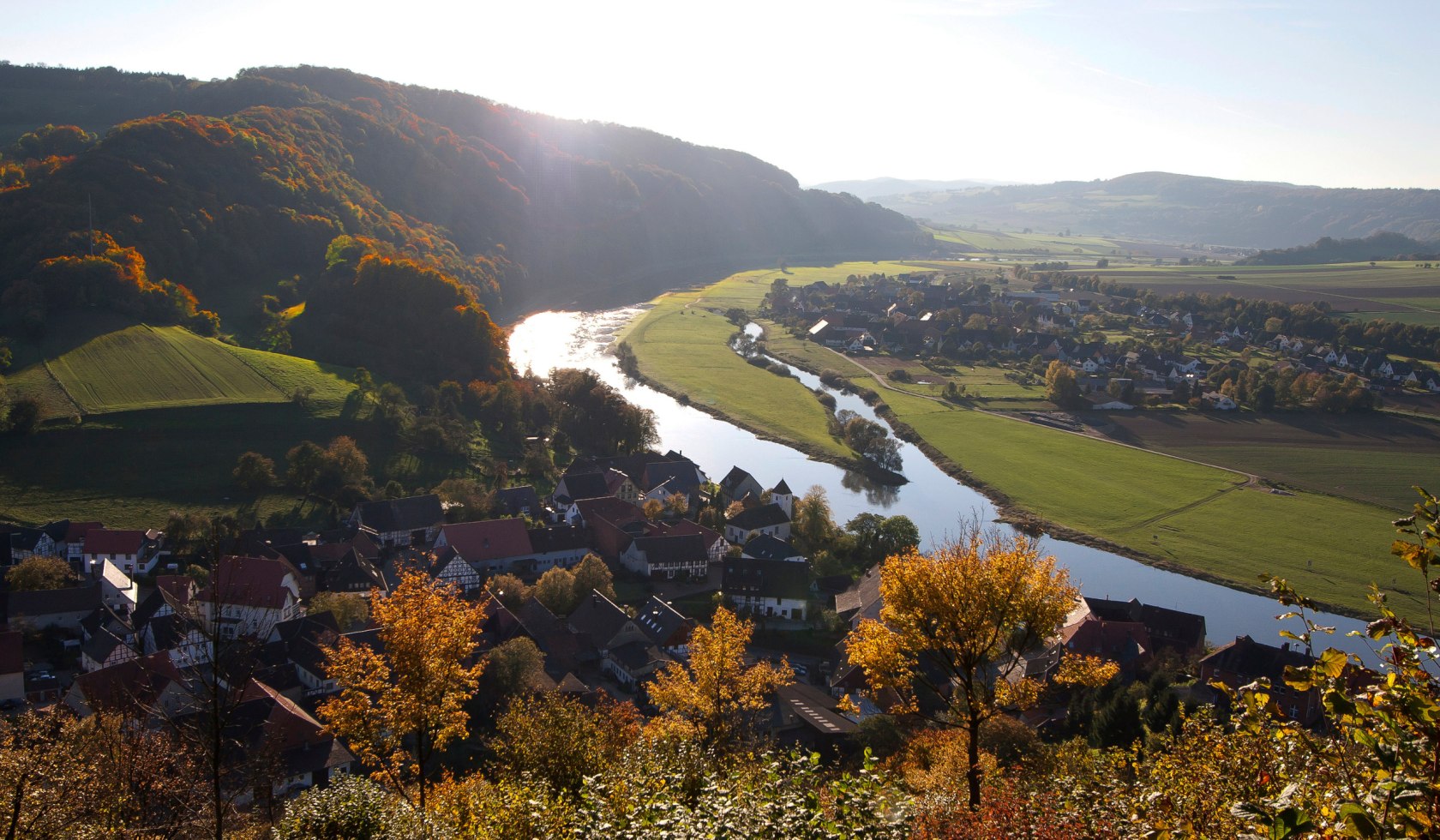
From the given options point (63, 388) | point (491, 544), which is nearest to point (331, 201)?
point (63, 388)

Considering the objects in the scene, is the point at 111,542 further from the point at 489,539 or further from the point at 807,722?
the point at 807,722

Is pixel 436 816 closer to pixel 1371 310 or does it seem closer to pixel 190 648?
pixel 190 648

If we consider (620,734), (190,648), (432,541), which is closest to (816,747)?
(620,734)

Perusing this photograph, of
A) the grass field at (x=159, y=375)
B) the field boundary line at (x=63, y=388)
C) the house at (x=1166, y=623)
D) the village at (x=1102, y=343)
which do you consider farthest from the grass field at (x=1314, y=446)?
the field boundary line at (x=63, y=388)

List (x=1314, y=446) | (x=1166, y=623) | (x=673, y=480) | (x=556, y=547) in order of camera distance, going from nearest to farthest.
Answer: (x=1166, y=623)
(x=556, y=547)
(x=673, y=480)
(x=1314, y=446)

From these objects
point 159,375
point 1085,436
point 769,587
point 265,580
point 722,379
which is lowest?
point 769,587

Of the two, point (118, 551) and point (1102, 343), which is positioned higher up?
point (1102, 343)

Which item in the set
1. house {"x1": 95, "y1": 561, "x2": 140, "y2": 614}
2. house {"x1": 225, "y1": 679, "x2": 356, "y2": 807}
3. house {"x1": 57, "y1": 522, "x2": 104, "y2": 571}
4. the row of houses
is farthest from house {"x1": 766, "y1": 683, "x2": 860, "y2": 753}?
house {"x1": 57, "y1": 522, "x2": 104, "y2": 571}

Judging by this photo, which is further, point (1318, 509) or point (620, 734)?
point (1318, 509)

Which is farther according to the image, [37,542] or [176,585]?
[37,542]
